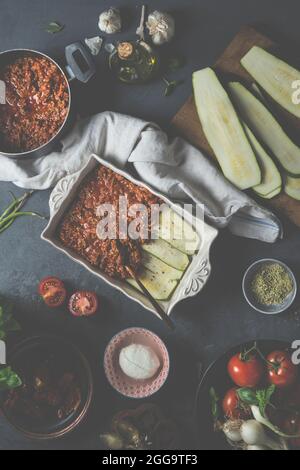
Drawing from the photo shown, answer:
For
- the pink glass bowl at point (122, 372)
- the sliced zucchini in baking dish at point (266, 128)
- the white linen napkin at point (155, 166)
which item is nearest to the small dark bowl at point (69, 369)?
the pink glass bowl at point (122, 372)

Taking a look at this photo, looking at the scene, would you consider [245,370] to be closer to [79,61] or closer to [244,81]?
[244,81]

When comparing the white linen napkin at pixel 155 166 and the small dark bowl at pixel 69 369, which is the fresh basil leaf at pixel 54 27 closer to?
the white linen napkin at pixel 155 166

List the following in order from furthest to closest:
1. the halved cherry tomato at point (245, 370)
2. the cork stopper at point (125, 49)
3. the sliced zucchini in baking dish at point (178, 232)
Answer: the cork stopper at point (125, 49), the sliced zucchini in baking dish at point (178, 232), the halved cherry tomato at point (245, 370)

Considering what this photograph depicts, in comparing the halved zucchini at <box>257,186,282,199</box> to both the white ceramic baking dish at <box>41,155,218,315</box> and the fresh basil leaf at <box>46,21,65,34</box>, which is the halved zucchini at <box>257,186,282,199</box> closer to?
the white ceramic baking dish at <box>41,155,218,315</box>

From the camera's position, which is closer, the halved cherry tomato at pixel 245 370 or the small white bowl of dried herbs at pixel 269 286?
the halved cherry tomato at pixel 245 370

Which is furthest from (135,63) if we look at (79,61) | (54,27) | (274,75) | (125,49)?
(274,75)

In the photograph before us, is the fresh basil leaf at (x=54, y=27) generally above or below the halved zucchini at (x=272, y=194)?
above

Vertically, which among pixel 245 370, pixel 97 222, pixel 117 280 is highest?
pixel 97 222
